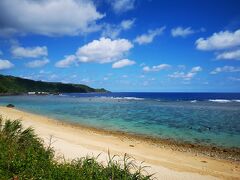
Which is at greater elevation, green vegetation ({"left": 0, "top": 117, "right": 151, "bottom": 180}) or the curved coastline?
green vegetation ({"left": 0, "top": 117, "right": 151, "bottom": 180})

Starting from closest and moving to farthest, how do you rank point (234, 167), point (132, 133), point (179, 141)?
point (234, 167) < point (179, 141) < point (132, 133)

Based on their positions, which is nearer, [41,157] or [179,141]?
[41,157]

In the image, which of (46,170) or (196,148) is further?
(196,148)

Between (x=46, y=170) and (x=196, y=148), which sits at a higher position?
(x=46, y=170)

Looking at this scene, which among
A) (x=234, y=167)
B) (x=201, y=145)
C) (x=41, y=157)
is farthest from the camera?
(x=201, y=145)

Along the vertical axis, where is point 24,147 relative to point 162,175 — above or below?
above

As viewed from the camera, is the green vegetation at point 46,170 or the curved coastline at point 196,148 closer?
the green vegetation at point 46,170

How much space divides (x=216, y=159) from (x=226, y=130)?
36.3ft

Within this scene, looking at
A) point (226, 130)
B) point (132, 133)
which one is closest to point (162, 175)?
point (132, 133)

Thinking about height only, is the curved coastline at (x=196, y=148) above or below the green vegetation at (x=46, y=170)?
below

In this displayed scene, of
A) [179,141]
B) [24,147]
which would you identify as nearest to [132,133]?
[179,141]

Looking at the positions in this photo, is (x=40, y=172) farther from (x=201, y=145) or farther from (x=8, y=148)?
(x=201, y=145)

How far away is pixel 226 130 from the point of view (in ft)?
84.6

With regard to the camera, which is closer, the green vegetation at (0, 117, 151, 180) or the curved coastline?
the green vegetation at (0, 117, 151, 180)
